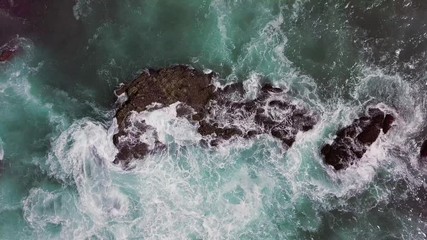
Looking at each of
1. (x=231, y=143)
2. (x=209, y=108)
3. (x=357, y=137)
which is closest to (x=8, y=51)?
(x=209, y=108)

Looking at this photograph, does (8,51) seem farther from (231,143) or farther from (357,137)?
(357,137)

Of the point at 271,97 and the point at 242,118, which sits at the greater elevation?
the point at 271,97

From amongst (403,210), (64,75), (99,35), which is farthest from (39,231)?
(403,210)

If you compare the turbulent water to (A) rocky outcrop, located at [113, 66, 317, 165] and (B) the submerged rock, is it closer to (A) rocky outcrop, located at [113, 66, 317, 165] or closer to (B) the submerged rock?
(B) the submerged rock

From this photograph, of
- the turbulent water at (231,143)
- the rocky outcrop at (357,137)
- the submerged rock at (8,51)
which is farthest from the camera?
the submerged rock at (8,51)

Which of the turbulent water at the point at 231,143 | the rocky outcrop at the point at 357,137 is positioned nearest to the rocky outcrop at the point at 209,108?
the turbulent water at the point at 231,143

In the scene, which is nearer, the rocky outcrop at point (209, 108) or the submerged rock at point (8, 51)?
the rocky outcrop at point (209, 108)

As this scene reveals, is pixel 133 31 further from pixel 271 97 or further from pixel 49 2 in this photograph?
pixel 271 97

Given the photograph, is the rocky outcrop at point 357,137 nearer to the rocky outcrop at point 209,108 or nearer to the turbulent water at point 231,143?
the turbulent water at point 231,143
